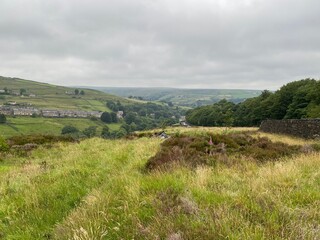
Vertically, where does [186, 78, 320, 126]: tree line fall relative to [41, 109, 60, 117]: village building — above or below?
above

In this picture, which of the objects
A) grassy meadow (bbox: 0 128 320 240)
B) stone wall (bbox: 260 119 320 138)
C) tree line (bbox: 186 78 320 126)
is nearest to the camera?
grassy meadow (bbox: 0 128 320 240)

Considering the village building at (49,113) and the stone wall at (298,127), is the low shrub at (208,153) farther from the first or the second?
the village building at (49,113)

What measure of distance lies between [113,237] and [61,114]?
571 feet

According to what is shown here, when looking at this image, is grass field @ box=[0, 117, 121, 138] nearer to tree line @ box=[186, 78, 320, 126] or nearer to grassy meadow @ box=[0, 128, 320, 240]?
tree line @ box=[186, 78, 320, 126]

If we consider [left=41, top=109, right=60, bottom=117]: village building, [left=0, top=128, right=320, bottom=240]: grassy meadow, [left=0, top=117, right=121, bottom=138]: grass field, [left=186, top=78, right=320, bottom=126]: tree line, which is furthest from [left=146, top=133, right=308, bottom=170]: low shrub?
[left=41, top=109, right=60, bottom=117]: village building

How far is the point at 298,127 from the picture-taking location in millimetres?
24969

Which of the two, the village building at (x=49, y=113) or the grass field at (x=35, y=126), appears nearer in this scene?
the grass field at (x=35, y=126)

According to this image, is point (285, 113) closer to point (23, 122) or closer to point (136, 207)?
point (136, 207)

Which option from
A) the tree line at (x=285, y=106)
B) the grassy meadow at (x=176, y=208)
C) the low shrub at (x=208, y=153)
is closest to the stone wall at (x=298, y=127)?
the low shrub at (x=208, y=153)

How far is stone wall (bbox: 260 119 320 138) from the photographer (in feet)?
72.6

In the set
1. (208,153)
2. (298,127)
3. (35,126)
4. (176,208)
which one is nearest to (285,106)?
(298,127)

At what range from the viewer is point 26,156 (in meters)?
20.6

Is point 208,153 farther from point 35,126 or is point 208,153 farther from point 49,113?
point 49,113

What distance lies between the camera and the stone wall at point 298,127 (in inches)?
871
